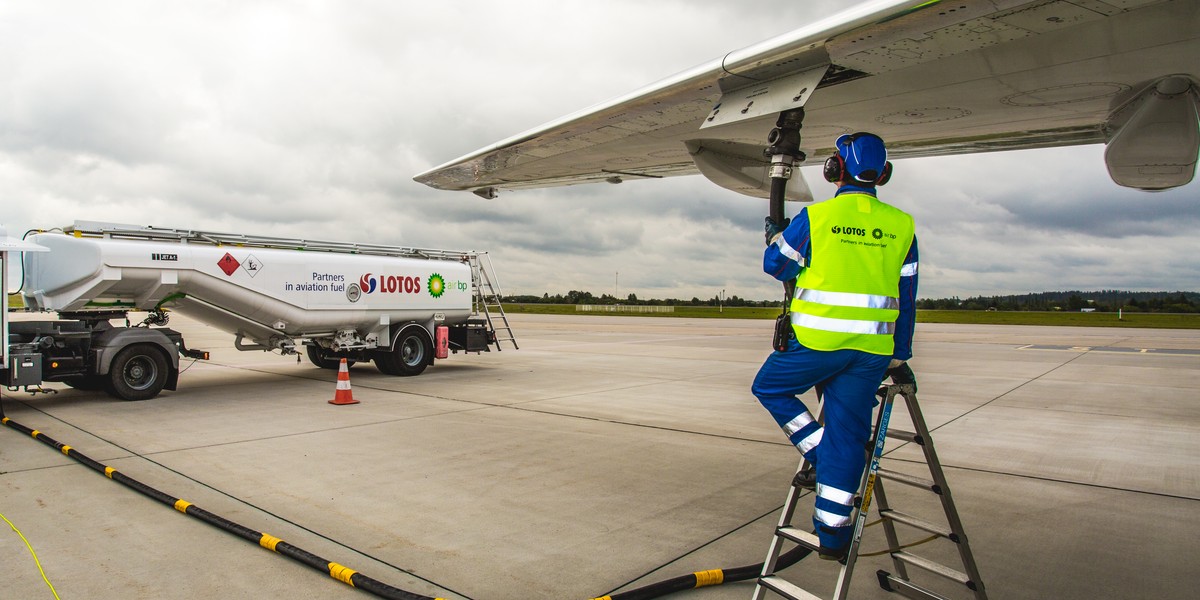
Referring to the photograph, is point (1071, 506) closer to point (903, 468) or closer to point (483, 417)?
point (903, 468)

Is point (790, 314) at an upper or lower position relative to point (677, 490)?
upper

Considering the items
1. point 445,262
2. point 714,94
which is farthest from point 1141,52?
point 445,262

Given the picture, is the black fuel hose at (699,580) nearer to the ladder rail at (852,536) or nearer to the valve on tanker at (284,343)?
the ladder rail at (852,536)

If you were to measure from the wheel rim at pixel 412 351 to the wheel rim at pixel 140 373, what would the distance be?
437 centimetres

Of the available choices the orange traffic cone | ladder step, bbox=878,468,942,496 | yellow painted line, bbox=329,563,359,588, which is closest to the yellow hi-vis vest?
→ ladder step, bbox=878,468,942,496

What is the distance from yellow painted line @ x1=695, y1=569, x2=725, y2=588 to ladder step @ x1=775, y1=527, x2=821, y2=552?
0.70 m

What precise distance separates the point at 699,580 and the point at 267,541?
2.63 meters

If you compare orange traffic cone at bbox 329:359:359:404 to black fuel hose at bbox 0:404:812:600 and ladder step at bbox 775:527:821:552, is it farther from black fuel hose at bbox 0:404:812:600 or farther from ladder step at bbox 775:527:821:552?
ladder step at bbox 775:527:821:552

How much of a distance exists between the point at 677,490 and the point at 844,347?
2918 millimetres

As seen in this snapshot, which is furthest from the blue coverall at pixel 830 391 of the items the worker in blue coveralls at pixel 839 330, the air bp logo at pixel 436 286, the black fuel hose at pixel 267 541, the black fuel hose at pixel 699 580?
the air bp logo at pixel 436 286

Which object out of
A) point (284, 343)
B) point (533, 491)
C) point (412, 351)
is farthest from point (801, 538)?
point (412, 351)

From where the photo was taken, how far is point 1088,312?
6869 centimetres

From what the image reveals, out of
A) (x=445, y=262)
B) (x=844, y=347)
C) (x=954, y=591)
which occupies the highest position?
(x=445, y=262)

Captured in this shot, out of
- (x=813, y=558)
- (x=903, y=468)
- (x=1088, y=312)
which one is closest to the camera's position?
(x=813, y=558)
